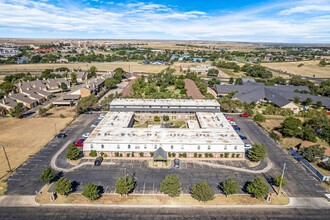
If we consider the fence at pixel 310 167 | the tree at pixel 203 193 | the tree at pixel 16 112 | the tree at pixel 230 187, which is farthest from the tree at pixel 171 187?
the tree at pixel 16 112

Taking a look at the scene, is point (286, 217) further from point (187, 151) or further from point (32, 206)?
point (32, 206)

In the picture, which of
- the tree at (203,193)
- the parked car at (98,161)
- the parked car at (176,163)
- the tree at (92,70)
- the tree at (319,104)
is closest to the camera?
the tree at (203,193)

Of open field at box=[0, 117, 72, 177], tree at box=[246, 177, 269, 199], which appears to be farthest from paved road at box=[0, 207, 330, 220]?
open field at box=[0, 117, 72, 177]

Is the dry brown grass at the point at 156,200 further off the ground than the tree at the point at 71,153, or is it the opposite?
the tree at the point at 71,153

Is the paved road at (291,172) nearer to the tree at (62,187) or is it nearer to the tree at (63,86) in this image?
the tree at (62,187)

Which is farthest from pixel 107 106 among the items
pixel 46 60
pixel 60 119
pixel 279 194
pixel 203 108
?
pixel 46 60

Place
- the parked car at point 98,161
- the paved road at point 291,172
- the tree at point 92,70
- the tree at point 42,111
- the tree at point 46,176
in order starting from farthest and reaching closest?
1. the tree at point 92,70
2. the tree at point 42,111
3. the parked car at point 98,161
4. the paved road at point 291,172
5. the tree at point 46,176

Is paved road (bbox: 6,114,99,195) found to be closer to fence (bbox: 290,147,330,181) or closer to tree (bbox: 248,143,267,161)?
tree (bbox: 248,143,267,161)

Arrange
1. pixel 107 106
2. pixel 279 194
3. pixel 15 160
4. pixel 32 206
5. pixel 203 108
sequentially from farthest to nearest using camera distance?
1. pixel 107 106
2. pixel 203 108
3. pixel 15 160
4. pixel 279 194
5. pixel 32 206
